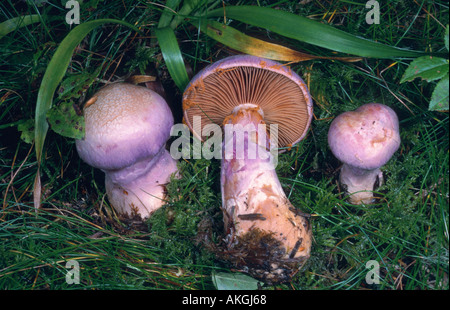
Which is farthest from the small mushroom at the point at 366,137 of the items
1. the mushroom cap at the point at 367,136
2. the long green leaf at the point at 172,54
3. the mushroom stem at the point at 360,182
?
the long green leaf at the point at 172,54

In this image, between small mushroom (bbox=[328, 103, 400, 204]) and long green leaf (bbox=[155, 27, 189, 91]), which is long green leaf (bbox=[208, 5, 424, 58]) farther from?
long green leaf (bbox=[155, 27, 189, 91])

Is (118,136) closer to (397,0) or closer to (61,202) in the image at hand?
(61,202)

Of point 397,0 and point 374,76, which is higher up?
point 397,0

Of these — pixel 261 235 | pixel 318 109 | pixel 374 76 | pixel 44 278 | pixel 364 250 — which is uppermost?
pixel 374 76

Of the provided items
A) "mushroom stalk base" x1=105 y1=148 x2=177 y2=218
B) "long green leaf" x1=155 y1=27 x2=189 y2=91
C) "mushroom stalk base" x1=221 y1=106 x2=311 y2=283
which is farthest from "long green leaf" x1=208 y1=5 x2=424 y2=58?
"mushroom stalk base" x1=105 y1=148 x2=177 y2=218

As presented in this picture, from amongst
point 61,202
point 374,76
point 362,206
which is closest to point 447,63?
point 374,76

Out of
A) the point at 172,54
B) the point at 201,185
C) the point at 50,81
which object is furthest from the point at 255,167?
the point at 50,81

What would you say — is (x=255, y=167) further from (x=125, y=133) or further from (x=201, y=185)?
(x=125, y=133)
